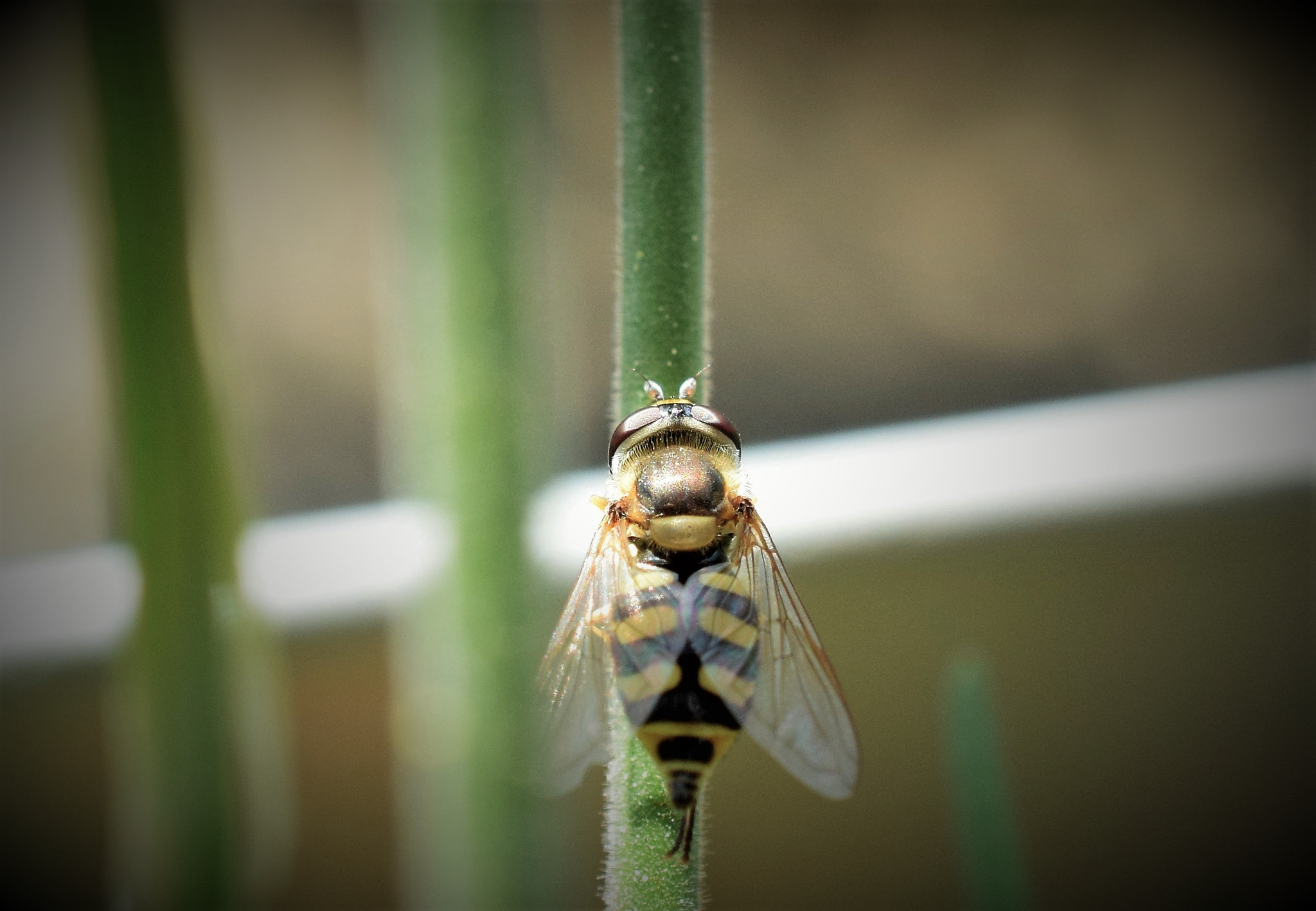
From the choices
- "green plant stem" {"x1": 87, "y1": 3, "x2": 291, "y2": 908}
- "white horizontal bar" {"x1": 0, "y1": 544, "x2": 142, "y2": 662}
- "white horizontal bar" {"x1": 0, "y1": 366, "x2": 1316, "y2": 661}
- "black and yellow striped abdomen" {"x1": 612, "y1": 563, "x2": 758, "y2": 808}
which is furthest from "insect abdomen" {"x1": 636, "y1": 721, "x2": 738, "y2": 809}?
"white horizontal bar" {"x1": 0, "y1": 544, "x2": 142, "y2": 662}

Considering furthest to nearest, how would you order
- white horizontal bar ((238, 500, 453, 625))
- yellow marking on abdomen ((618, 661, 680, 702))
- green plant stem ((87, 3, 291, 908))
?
white horizontal bar ((238, 500, 453, 625)) → yellow marking on abdomen ((618, 661, 680, 702)) → green plant stem ((87, 3, 291, 908))

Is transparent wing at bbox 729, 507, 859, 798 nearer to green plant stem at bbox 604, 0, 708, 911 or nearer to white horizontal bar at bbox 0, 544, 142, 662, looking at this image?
green plant stem at bbox 604, 0, 708, 911

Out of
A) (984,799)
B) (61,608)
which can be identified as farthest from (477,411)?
(61,608)

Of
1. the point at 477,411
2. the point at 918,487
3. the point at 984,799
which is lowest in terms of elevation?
the point at 984,799

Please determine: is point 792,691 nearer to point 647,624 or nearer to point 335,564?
point 647,624

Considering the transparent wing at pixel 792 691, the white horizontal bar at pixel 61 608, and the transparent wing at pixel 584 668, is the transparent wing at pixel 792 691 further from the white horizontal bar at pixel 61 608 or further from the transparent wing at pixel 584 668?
the white horizontal bar at pixel 61 608

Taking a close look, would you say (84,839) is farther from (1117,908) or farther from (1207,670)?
(1207,670)

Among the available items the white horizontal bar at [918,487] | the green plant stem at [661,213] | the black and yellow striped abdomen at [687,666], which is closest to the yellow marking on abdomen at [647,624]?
the black and yellow striped abdomen at [687,666]
